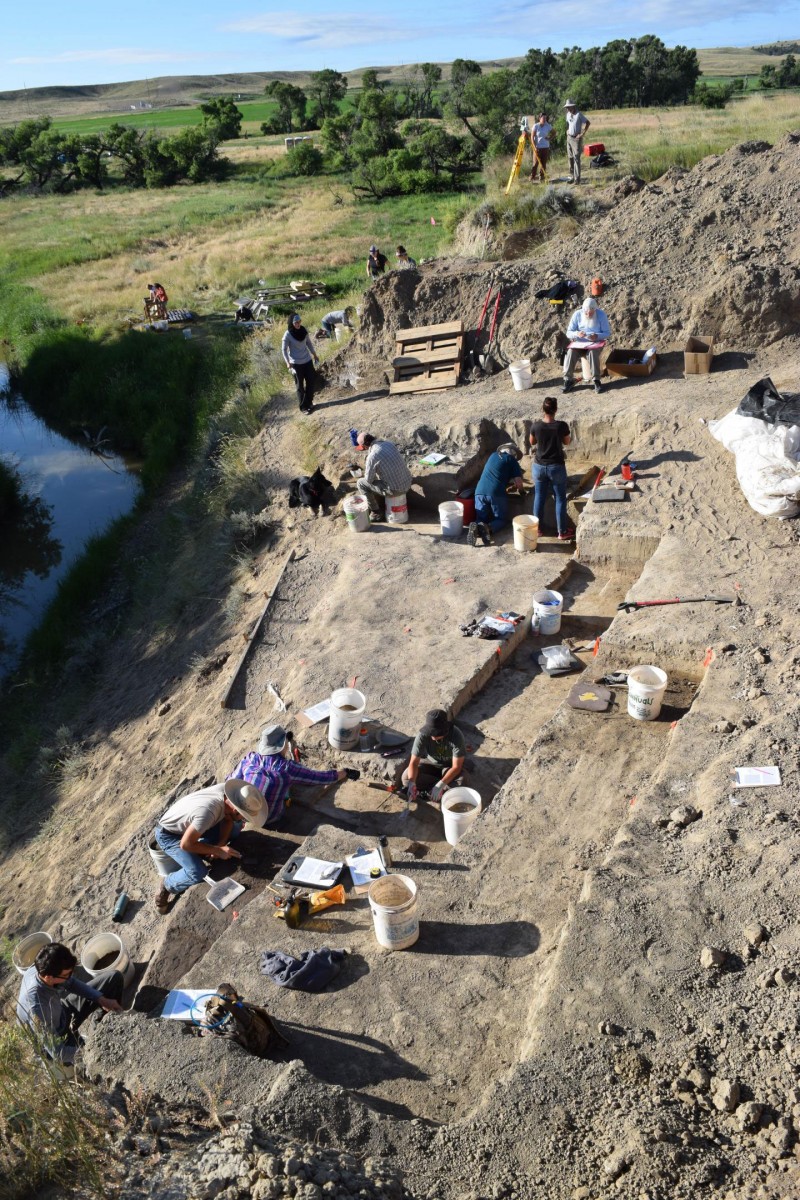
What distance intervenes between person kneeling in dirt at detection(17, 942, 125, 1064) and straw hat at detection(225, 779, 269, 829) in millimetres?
1534

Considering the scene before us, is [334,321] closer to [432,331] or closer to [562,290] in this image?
[432,331]

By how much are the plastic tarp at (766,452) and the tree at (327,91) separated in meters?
60.4

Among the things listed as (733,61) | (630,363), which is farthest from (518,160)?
(733,61)

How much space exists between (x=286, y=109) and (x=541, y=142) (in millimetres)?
54157

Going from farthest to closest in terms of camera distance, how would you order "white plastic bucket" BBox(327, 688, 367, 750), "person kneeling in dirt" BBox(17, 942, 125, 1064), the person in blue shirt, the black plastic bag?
the person in blue shirt, the black plastic bag, "white plastic bucket" BBox(327, 688, 367, 750), "person kneeling in dirt" BBox(17, 942, 125, 1064)

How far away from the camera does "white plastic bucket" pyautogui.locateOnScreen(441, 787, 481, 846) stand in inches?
251

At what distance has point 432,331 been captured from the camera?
48.0 feet

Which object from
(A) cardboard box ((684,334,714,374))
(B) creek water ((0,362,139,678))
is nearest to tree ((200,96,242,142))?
(B) creek water ((0,362,139,678))

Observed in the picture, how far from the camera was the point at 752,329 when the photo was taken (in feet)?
39.7

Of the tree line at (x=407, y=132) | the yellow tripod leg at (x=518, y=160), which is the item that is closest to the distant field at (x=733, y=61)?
the tree line at (x=407, y=132)

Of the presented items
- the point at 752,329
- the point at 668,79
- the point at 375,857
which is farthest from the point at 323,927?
the point at 668,79

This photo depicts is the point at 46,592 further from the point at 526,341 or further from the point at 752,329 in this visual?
the point at 752,329

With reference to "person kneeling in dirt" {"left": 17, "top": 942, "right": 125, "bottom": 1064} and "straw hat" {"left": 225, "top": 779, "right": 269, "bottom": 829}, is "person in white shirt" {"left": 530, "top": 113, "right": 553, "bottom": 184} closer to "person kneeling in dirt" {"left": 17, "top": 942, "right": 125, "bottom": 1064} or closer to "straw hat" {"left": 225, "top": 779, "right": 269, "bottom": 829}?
"straw hat" {"left": 225, "top": 779, "right": 269, "bottom": 829}

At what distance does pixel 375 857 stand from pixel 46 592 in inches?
443
